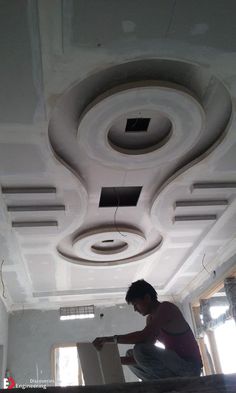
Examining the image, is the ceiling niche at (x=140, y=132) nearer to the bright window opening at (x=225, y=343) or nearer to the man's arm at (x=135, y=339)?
the man's arm at (x=135, y=339)

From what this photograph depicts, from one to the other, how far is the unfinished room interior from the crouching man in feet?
0.56

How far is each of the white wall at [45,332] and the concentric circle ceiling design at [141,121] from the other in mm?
4758

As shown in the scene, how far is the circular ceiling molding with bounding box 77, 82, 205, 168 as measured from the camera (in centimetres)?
316

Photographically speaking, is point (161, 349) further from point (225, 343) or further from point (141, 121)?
point (225, 343)

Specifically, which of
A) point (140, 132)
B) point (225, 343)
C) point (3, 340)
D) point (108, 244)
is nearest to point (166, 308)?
point (140, 132)

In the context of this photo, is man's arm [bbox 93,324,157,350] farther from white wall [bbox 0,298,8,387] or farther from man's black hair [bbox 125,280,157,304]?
white wall [bbox 0,298,8,387]

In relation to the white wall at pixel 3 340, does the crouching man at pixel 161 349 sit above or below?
below

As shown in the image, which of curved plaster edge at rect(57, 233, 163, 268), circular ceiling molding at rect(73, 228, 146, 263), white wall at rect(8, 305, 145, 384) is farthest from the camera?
white wall at rect(8, 305, 145, 384)

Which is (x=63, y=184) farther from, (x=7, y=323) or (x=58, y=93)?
(x=7, y=323)

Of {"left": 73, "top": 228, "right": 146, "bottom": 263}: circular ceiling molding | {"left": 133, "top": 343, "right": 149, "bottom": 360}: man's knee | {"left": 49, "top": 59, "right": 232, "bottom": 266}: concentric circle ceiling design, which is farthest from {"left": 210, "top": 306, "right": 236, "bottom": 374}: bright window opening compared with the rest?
{"left": 133, "top": 343, "right": 149, "bottom": 360}: man's knee

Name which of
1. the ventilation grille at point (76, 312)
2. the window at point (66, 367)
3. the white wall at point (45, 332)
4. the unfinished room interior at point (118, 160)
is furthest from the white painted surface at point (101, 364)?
the ventilation grille at point (76, 312)

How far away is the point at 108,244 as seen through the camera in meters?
6.30

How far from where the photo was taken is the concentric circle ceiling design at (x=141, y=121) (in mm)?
3098

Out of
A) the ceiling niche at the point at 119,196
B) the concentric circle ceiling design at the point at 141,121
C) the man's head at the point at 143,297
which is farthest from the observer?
the ceiling niche at the point at 119,196
